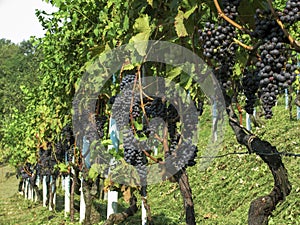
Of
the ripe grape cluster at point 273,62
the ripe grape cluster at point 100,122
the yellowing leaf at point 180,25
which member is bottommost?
the ripe grape cluster at point 273,62

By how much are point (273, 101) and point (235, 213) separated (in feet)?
24.8

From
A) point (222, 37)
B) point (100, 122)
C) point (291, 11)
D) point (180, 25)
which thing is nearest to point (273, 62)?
point (291, 11)

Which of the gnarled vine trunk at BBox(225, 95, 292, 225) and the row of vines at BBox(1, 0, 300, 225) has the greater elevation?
the row of vines at BBox(1, 0, 300, 225)

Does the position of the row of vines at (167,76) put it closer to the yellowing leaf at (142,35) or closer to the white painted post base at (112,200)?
the yellowing leaf at (142,35)

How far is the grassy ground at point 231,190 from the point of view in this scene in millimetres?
9219

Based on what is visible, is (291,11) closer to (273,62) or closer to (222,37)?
(273,62)

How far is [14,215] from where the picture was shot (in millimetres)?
19688

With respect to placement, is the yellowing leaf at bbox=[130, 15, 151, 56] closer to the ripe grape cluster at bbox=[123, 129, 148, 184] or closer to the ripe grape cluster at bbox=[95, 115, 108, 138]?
the ripe grape cluster at bbox=[123, 129, 148, 184]

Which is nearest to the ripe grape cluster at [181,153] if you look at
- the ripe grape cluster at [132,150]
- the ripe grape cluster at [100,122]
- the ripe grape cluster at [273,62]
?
the ripe grape cluster at [132,150]

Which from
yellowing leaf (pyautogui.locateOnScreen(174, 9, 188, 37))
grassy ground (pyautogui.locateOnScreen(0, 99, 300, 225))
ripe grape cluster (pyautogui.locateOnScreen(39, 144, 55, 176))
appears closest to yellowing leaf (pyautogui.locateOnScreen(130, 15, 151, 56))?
yellowing leaf (pyautogui.locateOnScreen(174, 9, 188, 37))

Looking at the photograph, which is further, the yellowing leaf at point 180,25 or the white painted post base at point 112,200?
the white painted post base at point 112,200

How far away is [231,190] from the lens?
38.3 feet

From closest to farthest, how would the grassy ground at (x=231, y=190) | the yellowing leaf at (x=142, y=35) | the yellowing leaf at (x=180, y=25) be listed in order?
the yellowing leaf at (x=180, y=25) < the yellowing leaf at (x=142, y=35) < the grassy ground at (x=231, y=190)

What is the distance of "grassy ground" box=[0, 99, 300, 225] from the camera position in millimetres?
9219
